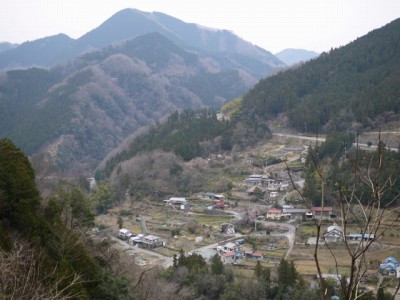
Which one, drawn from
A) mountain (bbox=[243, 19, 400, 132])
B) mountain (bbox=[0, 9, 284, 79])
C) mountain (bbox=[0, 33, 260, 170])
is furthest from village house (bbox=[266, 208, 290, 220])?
mountain (bbox=[0, 9, 284, 79])

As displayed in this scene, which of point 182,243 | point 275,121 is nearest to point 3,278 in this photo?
point 182,243

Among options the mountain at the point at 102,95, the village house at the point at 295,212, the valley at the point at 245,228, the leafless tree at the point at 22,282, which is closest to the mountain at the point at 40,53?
the mountain at the point at 102,95

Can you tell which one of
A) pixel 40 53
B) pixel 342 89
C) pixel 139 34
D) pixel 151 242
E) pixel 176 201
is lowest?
pixel 151 242

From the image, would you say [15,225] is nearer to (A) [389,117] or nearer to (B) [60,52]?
(A) [389,117]

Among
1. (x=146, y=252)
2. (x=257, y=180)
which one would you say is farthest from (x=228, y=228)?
(x=257, y=180)

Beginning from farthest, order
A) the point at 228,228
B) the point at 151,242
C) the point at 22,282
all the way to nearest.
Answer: the point at 228,228
the point at 151,242
the point at 22,282

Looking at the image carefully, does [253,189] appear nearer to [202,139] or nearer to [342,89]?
[202,139]

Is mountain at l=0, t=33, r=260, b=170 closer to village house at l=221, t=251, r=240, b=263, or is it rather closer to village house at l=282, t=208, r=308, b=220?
village house at l=282, t=208, r=308, b=220
